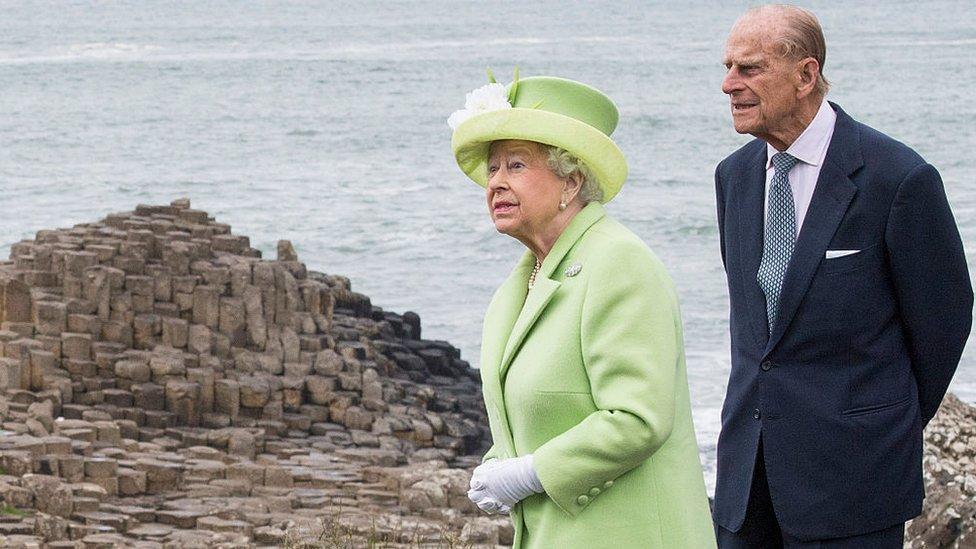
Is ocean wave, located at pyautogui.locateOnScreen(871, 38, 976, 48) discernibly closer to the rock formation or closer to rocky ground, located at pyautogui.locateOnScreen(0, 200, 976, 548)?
rocky ground, located at pyautogui.locateOnScreen(0, 200, 976, 548)

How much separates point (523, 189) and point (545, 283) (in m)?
0.20

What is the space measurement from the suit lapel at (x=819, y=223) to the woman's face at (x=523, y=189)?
58 centimetres

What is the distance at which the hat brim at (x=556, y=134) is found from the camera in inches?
153

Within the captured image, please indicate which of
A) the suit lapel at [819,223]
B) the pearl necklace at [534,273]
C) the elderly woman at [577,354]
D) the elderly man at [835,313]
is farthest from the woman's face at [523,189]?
the suit lapel at [819,223]

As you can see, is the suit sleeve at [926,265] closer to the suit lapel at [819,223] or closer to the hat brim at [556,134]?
the suit lapel at [819,223]

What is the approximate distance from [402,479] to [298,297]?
5.36 meters

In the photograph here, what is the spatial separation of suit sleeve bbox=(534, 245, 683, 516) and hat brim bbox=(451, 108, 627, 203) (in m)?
0.22

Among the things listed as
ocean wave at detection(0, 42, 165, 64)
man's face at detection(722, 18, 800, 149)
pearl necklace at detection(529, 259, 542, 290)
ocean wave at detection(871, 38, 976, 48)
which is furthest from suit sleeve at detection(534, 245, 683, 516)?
ocean wave at detection(871, 38, 976, 48)

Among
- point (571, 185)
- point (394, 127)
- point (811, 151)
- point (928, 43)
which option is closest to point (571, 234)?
point (571, 185)

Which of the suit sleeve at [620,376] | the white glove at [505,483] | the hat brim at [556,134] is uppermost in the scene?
the hat brim at [556,134]

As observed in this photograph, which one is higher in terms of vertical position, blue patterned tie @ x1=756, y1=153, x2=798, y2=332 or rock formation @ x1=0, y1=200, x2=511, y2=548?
rock formation @ x1=0, y1=200, x2=511, y2=548

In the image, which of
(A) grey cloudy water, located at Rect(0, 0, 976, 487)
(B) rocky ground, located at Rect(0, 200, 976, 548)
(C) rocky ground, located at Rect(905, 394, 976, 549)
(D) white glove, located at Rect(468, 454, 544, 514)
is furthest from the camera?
(A) grey cloudy water, located at Rect(0, 0, 976, 487)

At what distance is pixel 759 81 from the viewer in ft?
13.7

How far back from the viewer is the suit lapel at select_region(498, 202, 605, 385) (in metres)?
3.93
